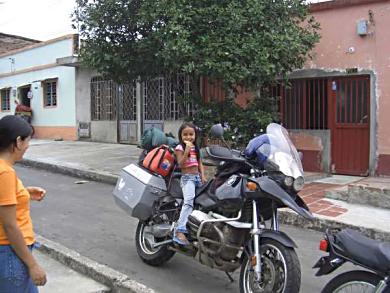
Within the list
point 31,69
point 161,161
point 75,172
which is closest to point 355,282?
point 161,161

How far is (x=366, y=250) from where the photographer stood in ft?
9.68

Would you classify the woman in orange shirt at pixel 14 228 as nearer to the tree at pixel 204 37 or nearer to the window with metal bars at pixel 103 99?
the tree at pixel 204 37

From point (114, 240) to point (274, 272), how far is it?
2902 mm

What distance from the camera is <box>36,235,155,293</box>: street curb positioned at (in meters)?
4.33

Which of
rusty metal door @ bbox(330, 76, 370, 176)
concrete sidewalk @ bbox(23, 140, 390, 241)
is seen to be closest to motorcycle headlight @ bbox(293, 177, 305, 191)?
concrete sidewalk @ bbox(23, 140, 390, 241)

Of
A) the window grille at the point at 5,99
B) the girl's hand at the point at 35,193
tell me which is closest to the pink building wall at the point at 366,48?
the girl's hand at the point at 35,193

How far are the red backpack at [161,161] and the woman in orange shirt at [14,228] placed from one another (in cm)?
235

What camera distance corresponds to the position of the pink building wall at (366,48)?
9617 millimetres

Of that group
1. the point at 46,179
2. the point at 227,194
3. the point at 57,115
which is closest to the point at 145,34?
the point at 46,179

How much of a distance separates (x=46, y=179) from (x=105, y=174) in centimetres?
160

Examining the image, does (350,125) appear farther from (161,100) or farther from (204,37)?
(161,100)

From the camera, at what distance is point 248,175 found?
407 centimetres

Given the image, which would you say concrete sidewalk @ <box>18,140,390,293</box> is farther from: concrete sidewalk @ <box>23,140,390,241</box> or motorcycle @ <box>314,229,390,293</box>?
motorcycle @ <box>314,229,390,293</box>

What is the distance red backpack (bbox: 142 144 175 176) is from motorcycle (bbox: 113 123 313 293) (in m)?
0.19
